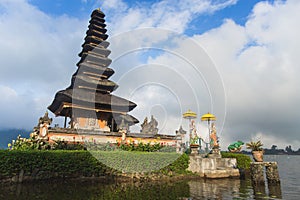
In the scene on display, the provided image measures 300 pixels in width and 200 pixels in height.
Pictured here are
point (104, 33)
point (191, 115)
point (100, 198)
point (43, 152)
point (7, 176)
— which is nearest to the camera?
point (100, 198)

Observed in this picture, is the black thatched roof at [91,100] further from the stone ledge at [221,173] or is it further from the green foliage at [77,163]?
the stone ledge at [221,173]

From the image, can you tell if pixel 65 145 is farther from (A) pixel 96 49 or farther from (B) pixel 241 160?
(A) pixel 96 49

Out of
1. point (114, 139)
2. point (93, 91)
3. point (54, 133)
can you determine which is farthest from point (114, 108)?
point (54, 133)

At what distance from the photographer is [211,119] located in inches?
832

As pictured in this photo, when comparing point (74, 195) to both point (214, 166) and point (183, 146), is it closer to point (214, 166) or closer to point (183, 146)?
point (214, 166)

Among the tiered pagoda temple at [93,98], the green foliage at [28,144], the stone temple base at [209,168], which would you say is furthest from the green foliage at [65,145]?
the stone temple base at [209,168]

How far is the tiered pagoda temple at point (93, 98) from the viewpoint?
22188 mm

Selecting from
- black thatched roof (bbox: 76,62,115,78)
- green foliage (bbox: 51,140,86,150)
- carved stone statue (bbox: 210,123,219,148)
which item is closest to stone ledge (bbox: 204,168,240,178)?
carved stone statue (bbox: 210,123,219,148)

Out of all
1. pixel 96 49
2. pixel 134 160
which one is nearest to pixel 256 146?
pixel 134 160

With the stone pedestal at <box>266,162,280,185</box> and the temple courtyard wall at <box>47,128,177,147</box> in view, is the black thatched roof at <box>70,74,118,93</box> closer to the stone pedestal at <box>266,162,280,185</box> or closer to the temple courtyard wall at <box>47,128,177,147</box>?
the temple courtyard wall at <box>47,128,177,147</box>

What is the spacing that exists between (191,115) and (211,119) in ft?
6.62

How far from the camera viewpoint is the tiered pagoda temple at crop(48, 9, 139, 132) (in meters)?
22.2

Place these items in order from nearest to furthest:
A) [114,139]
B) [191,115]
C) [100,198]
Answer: [100,198]
[114,139]
[191,115]

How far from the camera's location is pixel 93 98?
2261 centimetres
